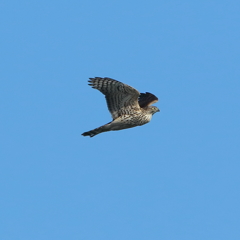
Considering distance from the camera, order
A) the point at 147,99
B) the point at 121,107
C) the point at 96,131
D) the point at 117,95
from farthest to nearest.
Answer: the point at 147,99
the point at 96,131
the point at 121,107
the point at 117,95

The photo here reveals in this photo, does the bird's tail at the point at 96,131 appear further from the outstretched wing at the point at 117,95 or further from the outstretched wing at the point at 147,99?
the outstretched wing at the point at 147,99

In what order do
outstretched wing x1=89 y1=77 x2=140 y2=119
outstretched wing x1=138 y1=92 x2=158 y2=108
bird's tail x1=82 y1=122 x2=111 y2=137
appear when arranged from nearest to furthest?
outstretched wing x1=89 y1=77 x2=140 y2=119 → bird's tail x1=82 y1=122 x2=111 y2=137 → outstretched wing x1=138 y1=92 x2=158 y2=108

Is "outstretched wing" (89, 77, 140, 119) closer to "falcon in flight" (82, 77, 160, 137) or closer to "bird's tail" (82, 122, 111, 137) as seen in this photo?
"falcon in flight" (82, 77, 160, 137)

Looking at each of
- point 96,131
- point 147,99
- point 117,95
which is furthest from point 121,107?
point 147,99

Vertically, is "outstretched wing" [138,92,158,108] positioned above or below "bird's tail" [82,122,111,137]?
above

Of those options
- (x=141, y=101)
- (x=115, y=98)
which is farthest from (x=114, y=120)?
(x=141, y=101)

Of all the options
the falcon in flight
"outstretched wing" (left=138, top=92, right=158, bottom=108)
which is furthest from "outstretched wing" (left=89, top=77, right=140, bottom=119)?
"outstretched wing" (left=138, top=92, right=158, bottom=108)

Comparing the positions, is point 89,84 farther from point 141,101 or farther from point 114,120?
point 141,101

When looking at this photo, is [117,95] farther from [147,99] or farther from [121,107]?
[147,99]
